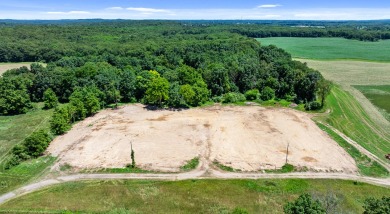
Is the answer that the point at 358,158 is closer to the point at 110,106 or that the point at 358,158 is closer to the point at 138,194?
the point at 138,194

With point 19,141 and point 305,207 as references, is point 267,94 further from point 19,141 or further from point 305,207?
point 19,141

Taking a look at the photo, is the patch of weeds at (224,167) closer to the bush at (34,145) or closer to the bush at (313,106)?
the bush at (34,145)

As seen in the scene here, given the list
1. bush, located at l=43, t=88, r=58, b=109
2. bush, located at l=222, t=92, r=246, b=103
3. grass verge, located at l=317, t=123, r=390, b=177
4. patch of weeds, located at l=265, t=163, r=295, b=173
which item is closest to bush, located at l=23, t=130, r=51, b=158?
bush, located at l=43, t=88, r=58, b=109

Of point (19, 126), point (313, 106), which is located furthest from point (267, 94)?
point (19, 126)

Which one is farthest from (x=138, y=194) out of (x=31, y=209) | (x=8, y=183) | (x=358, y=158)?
(x=358, y=158)

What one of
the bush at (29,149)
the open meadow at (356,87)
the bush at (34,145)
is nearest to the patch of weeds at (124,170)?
the bush at (34,145)

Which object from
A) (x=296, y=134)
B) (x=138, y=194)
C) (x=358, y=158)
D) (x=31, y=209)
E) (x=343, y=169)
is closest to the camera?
(x=31, y=209)

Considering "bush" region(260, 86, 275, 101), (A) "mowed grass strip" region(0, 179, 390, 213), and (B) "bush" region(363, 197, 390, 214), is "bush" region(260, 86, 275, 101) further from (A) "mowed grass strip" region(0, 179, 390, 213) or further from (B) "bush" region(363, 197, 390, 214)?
(B) "bush" region(363, 197, 390, 214)
